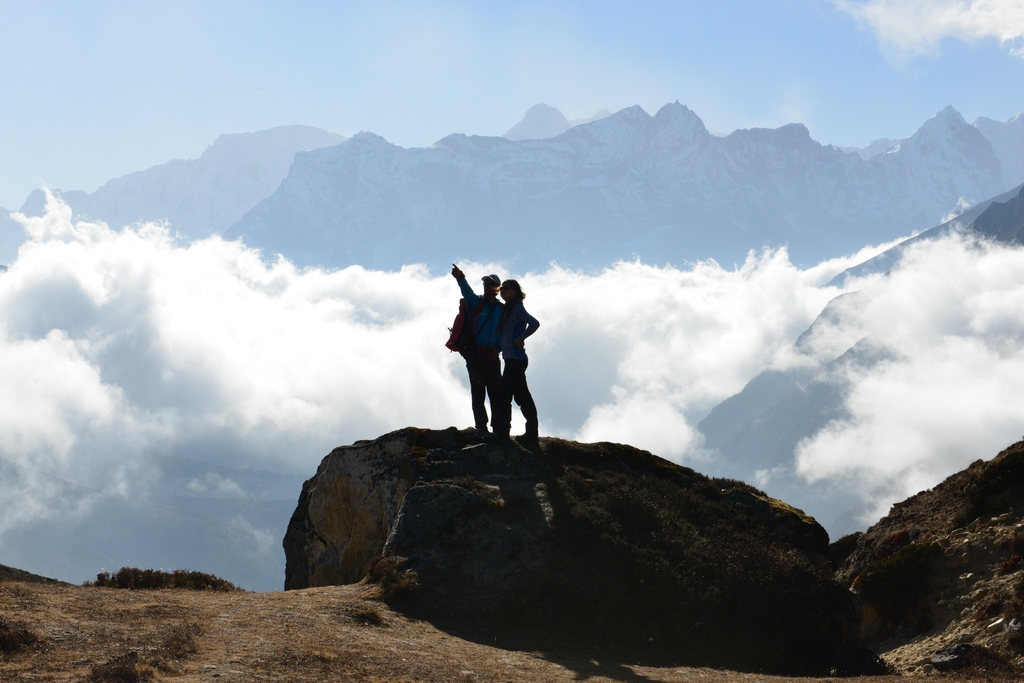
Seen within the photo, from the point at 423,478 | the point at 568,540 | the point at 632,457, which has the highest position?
the point at 632,457

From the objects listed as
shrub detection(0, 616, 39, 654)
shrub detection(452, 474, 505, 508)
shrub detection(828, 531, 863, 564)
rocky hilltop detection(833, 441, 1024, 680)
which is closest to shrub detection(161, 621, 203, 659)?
shrub detection(0, 616, 39, 654)

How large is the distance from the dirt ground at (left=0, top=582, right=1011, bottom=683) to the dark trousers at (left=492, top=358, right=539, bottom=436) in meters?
5.42

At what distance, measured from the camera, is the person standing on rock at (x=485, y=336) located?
1697 centimetres

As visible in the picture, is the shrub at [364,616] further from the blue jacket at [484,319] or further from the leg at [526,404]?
the blue jacket at [484,319]

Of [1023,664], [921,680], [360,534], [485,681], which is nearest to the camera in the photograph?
[485,681]

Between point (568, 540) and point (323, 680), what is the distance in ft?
23.5

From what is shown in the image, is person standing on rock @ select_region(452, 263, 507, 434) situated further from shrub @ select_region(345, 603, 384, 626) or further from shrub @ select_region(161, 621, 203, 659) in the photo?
shrub @ select_region(161, 621, 203, 659)

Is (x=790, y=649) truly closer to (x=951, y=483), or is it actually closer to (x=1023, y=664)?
(x=1023, y=664)

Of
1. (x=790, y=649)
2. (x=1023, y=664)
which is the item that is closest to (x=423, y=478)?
(x=790, y=649)

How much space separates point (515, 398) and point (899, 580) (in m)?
9.70

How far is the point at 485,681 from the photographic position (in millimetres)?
9727

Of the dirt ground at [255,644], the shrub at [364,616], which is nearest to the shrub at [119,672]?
the dirt ground at [255,644]

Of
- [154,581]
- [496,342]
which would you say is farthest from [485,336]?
[154,581]

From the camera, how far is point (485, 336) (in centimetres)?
1716
